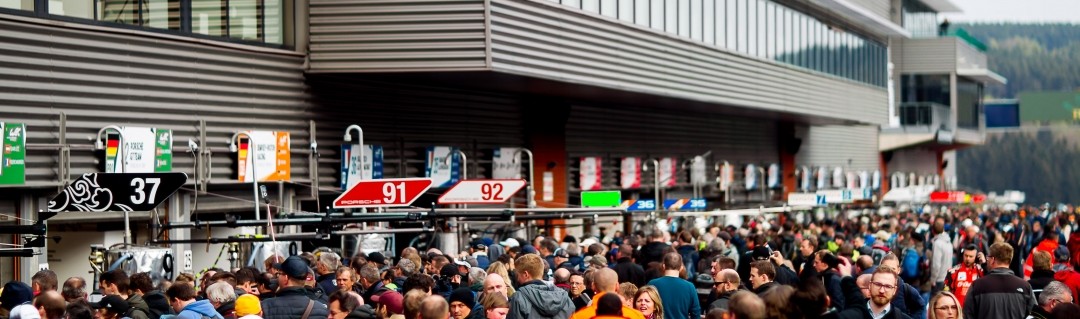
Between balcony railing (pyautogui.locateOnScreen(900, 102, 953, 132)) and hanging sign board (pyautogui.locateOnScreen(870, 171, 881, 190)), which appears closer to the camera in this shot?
hanging sign board (pyautogui.locateOnScreen(870, 171, 881, 190))

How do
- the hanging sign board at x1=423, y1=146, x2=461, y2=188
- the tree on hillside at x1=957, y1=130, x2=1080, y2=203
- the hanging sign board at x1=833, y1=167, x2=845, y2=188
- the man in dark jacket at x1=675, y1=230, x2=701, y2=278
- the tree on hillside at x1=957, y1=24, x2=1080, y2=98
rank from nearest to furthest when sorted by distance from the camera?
the man in dark jacket at x1=675, y1=230, x2=701, y2=278, the hanging sign board at x1=423, y1=146, x2=461, y2=188, the hanging sign board at x1=833, y1=167, x2=845, y2=188, the tree on hillside at x1=957, y1=130, x2=1080, y2=203, the tree on hillside at x1=957, y1=24, x2=1080, y2=98

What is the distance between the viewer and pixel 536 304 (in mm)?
12250

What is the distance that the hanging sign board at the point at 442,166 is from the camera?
2828 centimetres

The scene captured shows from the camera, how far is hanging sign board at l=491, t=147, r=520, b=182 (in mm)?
30781

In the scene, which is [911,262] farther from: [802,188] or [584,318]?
[802,188]

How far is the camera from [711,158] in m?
43.9

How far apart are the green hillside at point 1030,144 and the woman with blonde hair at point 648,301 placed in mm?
115299

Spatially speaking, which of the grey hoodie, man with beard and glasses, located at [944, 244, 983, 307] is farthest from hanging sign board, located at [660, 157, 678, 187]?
the grey hoodie

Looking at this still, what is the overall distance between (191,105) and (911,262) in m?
10.1

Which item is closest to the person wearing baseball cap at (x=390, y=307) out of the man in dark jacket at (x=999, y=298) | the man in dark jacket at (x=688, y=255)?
the man in dark jacket at (x=999, y=298)

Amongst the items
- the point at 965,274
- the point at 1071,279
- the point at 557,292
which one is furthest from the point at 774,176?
the point at 557,292

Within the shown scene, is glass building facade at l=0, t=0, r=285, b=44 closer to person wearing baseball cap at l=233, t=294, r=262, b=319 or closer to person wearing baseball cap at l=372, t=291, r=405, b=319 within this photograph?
person wearing baseball cap at l=233, t=294, r=262, b=319

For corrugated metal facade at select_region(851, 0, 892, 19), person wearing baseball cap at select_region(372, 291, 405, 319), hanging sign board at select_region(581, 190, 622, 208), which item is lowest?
person wearing baseball cap at select_region(372, 291, 405, 319)

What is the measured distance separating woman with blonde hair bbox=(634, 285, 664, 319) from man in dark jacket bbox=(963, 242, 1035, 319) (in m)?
2.75
